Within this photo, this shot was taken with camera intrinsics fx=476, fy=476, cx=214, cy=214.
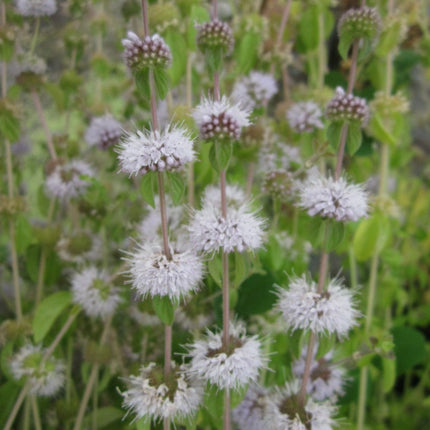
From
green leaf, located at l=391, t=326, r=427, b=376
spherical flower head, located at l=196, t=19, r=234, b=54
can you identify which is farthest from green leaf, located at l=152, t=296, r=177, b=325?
green leaf, located at l=391, t=326, r=427, b=376

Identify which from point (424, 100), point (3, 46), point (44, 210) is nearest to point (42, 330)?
point (44, 210)

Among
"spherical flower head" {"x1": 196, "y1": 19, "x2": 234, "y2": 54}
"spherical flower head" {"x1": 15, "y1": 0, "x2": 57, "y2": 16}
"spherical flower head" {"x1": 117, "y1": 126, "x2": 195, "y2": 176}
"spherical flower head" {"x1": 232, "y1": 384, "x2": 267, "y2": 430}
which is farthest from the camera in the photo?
"spherical flower head" {"x1": 15, "y1": 0, "x2": 57, "y2": 16}

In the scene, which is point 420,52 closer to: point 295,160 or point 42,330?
point 295,160

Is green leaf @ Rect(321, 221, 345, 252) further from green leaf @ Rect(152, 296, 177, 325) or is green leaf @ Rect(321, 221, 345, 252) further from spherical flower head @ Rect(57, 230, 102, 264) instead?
spherical flower head @ Rect(57, 230, 102, 264)

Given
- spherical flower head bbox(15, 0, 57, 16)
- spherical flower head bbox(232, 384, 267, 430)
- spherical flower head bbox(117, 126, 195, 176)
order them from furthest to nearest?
1. spherical flower head bbox(15, 0, 57, 16)
2. spherical flower head bbox(232, 384, 267, 430)
3. spherical flower head bbox(117, 126, 195, 176)

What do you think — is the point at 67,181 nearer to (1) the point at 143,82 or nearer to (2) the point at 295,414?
(1) the point at 143,82
